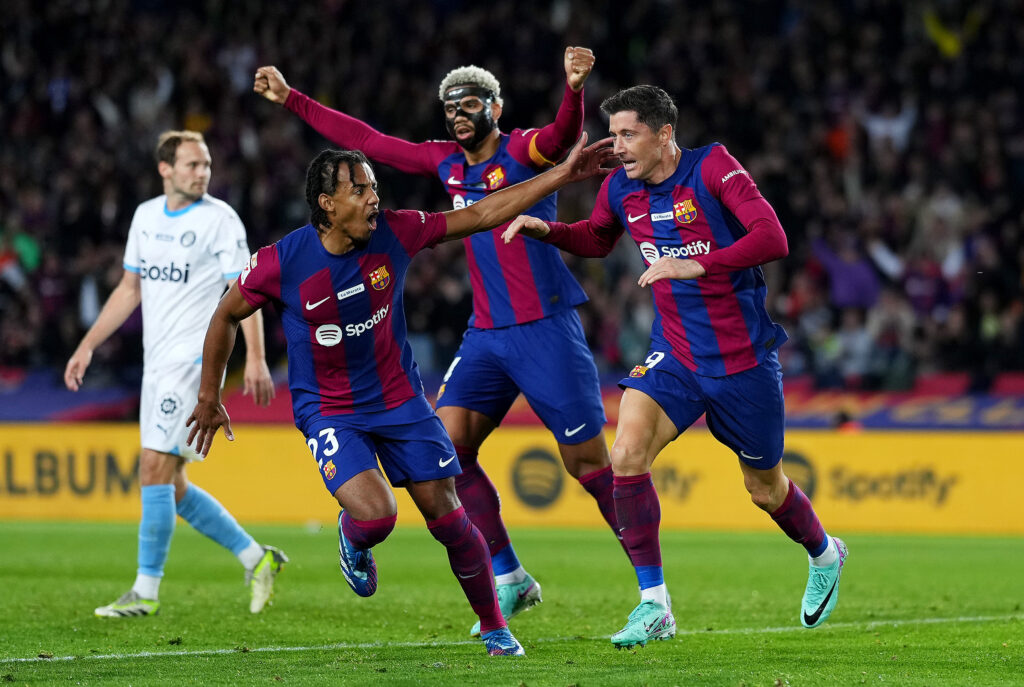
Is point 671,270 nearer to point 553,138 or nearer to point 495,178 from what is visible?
point 553,138

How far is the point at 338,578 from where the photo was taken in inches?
410

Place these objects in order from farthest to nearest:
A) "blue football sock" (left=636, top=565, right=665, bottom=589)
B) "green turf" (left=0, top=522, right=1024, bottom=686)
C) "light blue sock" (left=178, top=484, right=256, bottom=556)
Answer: "light blue sock" (left=178, top=484, right=256, bottom=556)
"blue football sock" (left=636, top=565, right=665, bottom=589)
"green turf" (left=0, top=522, right=1024, bottom=686)

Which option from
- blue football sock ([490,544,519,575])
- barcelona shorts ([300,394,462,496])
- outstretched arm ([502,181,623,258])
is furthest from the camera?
blue football sock ([490,544,519,575])

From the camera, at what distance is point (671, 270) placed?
245 inches

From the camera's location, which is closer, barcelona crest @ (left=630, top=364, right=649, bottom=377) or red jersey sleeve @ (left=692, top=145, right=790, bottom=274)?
red jersey sleeve @ (left=692, top=145, right=790, bottom=274)

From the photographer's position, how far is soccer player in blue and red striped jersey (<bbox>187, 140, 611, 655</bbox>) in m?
6.27

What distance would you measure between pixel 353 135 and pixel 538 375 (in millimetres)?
1684

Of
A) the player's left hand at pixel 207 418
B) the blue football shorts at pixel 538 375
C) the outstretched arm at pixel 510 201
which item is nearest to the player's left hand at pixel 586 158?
the outstretched arm at pixel 510 201

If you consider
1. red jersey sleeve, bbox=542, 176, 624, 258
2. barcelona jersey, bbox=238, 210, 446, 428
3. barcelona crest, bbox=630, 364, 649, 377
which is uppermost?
red jersey sleeve, bbox=542, 176, 624, 258

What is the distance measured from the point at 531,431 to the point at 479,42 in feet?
23.6

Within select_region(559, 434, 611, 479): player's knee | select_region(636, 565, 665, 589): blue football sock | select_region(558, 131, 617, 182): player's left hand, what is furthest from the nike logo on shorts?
select_region(636, 565, 665, 589): blue football sock

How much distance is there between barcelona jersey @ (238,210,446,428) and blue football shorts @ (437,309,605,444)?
940 millimetres

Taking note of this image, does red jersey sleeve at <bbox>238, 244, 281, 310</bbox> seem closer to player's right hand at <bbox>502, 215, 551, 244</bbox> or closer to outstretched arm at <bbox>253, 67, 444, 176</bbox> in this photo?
player's right hand at <bbox>502, 215, 551, 244</bbox>

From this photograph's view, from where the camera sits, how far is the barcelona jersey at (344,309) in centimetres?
626
